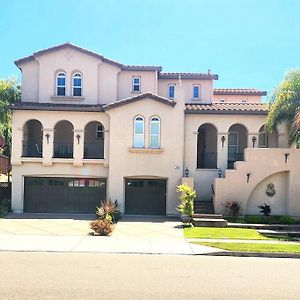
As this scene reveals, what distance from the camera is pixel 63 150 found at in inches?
1000

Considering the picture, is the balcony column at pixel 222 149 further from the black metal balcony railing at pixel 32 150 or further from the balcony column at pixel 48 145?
the black metal balcony railing at pixel 32 150

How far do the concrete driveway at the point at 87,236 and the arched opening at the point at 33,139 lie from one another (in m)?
4.44

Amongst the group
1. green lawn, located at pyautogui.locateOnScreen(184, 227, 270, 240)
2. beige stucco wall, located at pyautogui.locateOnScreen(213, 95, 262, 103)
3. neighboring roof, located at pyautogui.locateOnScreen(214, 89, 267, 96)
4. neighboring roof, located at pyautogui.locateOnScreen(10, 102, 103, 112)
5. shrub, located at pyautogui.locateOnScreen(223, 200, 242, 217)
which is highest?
neighboring roof, located at pyautogui.locateOnScreen(214, 89, 267, 96)

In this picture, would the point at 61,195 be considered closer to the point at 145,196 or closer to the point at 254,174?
the point at 145,196

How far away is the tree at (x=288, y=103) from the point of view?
74.4 feet

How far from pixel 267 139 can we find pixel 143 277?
60.9 ft

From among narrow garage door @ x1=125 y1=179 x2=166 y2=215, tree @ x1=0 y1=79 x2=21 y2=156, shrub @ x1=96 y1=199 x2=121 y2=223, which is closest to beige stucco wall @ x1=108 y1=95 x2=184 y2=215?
narrow garage door @ x1=125 y1=179 x2=166 y2=215

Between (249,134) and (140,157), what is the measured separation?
7.04 meters

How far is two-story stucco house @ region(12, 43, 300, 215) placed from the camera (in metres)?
23.2

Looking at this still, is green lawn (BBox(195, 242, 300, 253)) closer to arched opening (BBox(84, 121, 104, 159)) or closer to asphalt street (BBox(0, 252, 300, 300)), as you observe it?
asphalt street (BBox(0, 252, 300, 300))

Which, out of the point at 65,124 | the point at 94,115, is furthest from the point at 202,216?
the point at 65,124

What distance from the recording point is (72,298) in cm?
746

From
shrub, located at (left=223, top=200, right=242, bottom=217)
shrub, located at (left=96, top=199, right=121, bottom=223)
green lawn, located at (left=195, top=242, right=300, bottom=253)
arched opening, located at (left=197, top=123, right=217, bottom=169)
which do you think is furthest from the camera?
arched opening, located at (left=197, top=123, right=217, bottom=169)

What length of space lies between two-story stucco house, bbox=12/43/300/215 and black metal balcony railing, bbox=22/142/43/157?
72 mm
